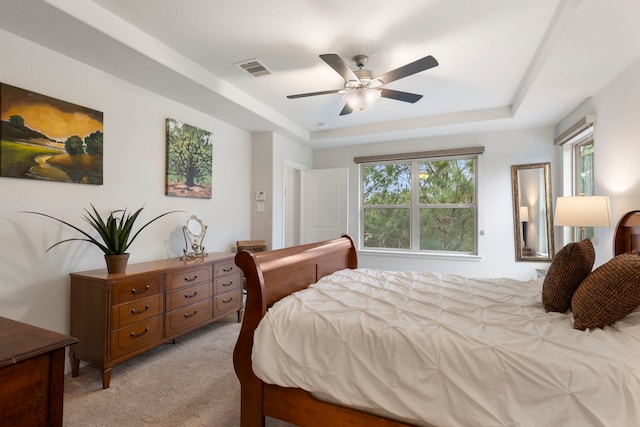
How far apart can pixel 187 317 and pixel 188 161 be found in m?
1.60

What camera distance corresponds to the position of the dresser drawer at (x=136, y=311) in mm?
2111

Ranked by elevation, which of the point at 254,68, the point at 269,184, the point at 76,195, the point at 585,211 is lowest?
the point at 585,211

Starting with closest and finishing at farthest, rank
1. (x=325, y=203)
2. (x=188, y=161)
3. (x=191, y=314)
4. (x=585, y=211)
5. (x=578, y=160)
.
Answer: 1. (x=585, y=211)
2. (x=191, y=314)
3. (x=188, y=161)
4. (x=578, y=160)
5. (x=325, y=203)

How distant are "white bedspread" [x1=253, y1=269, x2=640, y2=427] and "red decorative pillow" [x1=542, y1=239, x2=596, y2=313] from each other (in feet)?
0.28

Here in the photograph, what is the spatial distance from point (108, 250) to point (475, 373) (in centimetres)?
240

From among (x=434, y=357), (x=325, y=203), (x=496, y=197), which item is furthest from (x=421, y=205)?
(x=434, y=357)

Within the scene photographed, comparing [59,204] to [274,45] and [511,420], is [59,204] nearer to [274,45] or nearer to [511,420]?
[274,45]

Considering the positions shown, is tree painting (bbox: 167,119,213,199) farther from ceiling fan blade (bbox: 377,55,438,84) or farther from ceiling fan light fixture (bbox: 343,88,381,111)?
ceiling fan blade (bbox: 377,55,438,84)

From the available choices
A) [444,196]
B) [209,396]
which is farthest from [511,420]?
[444,196]

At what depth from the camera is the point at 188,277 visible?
2.68 m

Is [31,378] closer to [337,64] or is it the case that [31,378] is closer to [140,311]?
[140,311]

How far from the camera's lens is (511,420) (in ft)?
3.56

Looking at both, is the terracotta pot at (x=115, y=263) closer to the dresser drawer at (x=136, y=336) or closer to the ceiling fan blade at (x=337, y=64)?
the dresser drawer at (x=136, y=336)

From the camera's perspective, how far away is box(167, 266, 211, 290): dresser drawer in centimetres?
252
